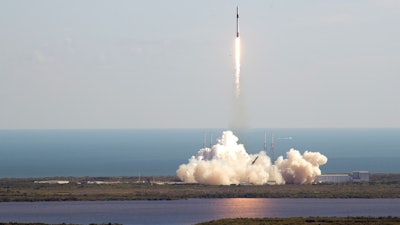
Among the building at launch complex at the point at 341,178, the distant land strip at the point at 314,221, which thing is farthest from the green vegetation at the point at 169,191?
the distant land strip at the point at 314,221

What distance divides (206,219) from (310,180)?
50.6 meters

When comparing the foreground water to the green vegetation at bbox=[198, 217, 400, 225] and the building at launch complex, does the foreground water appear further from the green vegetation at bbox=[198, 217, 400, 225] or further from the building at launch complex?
the building at launch complex

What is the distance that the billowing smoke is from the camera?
163 metres

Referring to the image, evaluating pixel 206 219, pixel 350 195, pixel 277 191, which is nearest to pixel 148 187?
pixel 277 191

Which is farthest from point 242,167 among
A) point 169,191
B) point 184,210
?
point 184,210

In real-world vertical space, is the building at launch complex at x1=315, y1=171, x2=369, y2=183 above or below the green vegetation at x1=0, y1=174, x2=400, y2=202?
above

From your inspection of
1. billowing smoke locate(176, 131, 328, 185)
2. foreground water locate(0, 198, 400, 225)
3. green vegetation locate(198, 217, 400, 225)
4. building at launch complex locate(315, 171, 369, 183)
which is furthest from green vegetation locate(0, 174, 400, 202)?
green vegetation locate(198, 217, 400, 225)

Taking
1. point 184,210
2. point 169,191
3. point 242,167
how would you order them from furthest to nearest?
point 242,167
point 169,191
point 184,210

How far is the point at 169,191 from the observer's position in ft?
503

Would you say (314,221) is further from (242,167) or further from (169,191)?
(242,167)

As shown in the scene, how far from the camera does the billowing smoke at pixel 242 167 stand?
163 meters

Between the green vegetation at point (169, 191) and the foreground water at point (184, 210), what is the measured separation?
172 inches

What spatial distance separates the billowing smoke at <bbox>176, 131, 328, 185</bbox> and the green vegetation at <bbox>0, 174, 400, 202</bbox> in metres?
2.64

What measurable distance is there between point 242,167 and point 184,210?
36969mm
